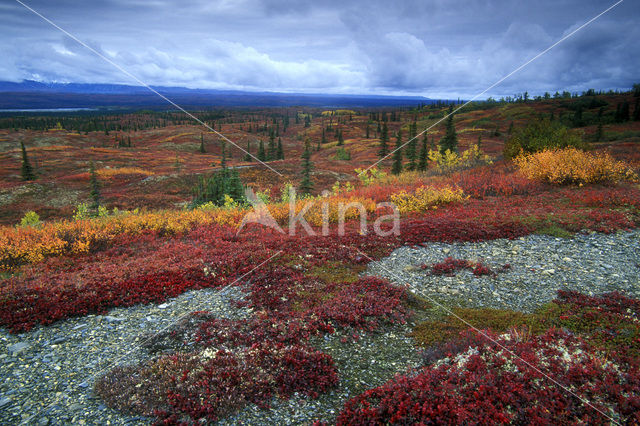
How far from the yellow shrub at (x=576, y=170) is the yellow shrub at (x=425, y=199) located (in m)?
5.89

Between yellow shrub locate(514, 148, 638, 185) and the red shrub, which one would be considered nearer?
the red shrub

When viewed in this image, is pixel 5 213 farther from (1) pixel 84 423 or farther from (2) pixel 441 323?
(2) pixel 441 323

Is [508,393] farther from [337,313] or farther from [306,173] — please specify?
[306,173]

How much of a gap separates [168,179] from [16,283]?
2231 inches

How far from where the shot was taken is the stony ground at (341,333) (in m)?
4.95

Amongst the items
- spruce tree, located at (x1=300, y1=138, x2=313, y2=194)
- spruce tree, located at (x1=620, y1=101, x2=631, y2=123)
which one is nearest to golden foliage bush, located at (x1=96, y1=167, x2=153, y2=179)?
spruce tree, located at (x1=300, y1=138, x2=313, y2=194)

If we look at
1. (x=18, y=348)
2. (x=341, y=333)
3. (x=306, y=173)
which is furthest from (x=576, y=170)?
(x=306, y=173)

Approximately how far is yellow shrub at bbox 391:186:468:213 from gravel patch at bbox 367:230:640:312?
18.1ft

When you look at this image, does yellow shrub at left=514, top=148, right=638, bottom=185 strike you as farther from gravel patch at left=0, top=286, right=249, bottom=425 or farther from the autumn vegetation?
gravel patch at left=0, top=286, right=249, bottom=425

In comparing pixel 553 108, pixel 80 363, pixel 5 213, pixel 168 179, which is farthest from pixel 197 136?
pixel 80 363

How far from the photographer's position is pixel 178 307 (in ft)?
27.5

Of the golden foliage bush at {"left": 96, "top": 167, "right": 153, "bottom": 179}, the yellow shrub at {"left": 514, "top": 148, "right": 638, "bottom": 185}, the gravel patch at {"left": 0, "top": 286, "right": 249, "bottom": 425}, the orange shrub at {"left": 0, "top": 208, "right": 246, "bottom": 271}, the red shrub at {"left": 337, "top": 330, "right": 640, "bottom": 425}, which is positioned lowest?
the golden foliage bush at {"left": 96, "top": 167, "right": 153, "bottom": 179}

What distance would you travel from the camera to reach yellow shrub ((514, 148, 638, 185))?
62.5 ft

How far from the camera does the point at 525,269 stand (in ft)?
33.2
